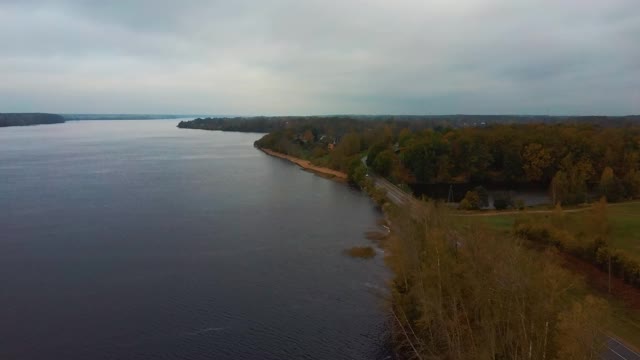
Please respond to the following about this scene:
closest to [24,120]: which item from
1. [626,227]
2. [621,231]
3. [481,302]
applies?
[626,227]

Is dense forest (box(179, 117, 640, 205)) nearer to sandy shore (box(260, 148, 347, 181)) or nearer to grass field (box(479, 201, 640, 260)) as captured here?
sandy shore (box(260, 148, 347, 181))

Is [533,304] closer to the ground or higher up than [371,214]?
higher up

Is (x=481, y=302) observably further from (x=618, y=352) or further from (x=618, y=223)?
(x=618, y=223)

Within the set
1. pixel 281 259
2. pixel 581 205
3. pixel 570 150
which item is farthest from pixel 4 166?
pixel 570 150

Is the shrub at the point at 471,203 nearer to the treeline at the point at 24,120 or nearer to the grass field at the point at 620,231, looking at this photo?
the grass field at the point at 620,231

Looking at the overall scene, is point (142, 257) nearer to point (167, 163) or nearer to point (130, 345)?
point (130, 345)

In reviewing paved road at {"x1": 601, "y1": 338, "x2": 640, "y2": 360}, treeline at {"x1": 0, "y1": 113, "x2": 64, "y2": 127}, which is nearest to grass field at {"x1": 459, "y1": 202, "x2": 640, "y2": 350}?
A: paved road at {"x1": 601, "y1": 338, "x2": 640, "y2": 360}

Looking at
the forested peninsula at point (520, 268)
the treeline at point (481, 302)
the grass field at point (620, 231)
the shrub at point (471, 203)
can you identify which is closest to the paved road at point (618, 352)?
the forested peninsula at point (520, 268)
